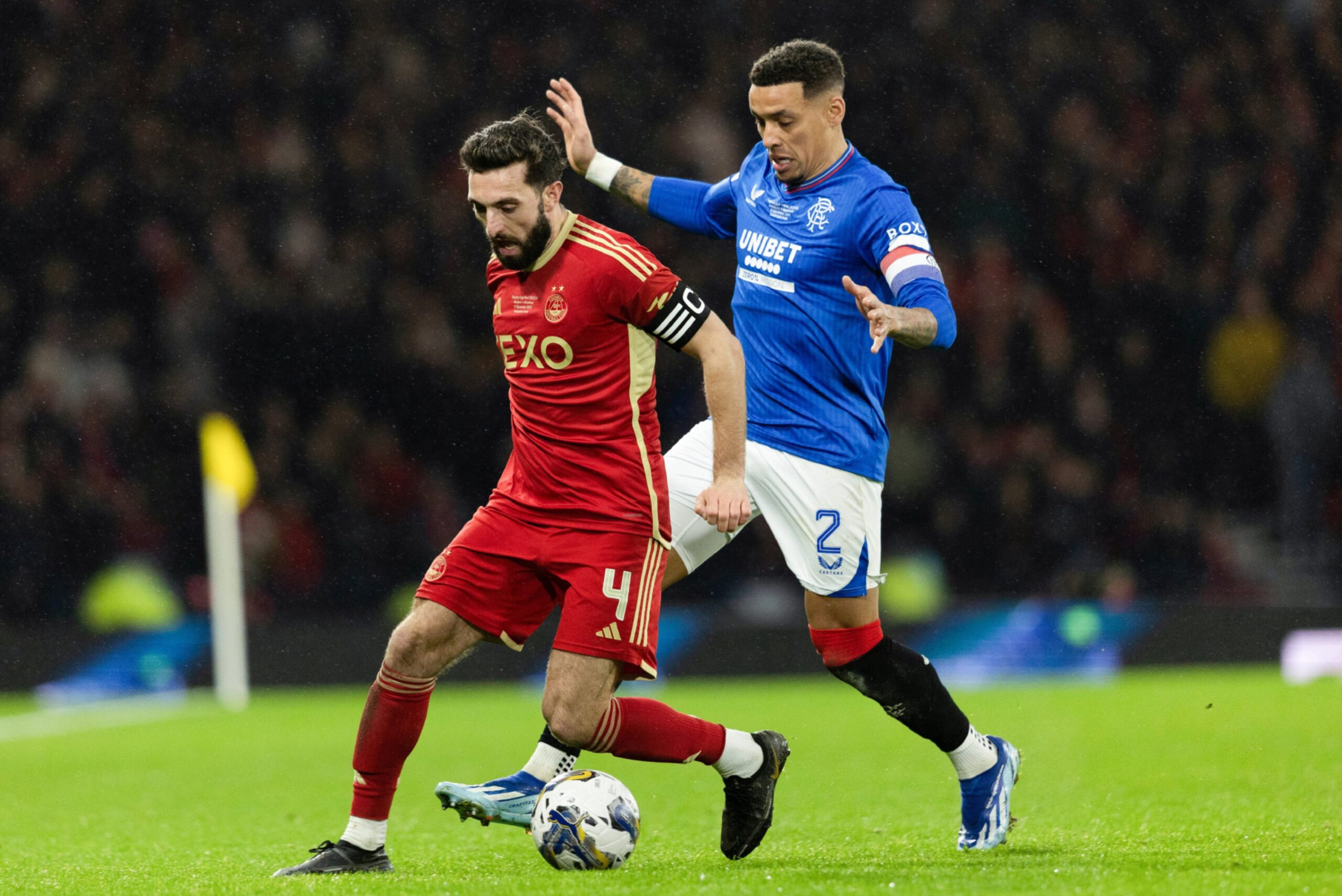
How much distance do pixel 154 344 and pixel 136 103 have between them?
2430 millimetres

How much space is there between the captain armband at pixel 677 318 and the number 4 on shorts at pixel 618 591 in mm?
614

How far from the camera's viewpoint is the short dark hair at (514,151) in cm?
436

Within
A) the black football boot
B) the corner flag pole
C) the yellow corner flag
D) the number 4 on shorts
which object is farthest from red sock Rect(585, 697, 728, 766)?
the yellow corner flag

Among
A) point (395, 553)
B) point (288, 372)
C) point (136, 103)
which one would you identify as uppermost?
point (136, 103)

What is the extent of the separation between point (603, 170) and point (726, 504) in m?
1.74

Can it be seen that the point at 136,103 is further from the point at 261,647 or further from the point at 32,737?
the point at 32,737

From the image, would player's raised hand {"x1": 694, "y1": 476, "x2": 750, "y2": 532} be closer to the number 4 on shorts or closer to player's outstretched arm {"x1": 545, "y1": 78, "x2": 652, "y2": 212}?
the number 4 on shorts

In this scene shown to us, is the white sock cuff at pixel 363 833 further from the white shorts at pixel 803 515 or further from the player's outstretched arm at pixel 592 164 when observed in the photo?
the player's outstretched arm at pixel 592 164

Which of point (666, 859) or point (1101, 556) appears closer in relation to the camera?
point (666, 859)

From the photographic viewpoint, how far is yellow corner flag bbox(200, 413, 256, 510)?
11859 millimetres

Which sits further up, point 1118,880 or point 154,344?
point 154,344

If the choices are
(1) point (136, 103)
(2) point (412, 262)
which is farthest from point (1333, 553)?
(1) point (136, 103)

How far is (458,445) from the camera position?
12992 mm

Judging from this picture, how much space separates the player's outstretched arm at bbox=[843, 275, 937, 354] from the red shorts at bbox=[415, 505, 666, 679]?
864 mm
